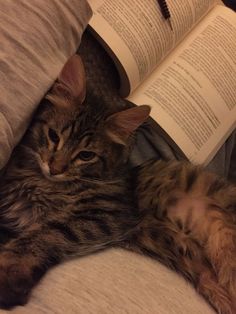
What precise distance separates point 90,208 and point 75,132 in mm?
182

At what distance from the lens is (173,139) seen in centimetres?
120

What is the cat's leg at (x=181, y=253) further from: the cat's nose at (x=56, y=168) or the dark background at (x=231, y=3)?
the dark background at (x=231, y=3)

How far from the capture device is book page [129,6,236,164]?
1.22m

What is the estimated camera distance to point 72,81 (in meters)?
0.97

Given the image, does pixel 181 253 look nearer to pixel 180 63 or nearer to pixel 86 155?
pixel 86 155

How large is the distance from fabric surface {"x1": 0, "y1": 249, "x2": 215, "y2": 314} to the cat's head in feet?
0.67

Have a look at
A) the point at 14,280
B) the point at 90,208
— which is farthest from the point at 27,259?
the point at 90,208

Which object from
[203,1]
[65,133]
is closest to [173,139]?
[65,133]

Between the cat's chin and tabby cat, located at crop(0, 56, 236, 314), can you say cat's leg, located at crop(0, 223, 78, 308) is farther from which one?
the cat's chin

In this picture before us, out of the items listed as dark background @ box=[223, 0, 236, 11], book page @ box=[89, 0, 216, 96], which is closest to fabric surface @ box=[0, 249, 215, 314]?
book page @ box=[89, 0, 216, 96]

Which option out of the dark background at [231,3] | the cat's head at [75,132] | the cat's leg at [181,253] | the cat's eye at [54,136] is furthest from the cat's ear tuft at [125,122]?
the dark background at [231,3]

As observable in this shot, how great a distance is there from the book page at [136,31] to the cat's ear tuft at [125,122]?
0.68 ft

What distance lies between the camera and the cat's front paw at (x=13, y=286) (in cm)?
84

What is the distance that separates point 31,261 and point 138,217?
0.93ft
